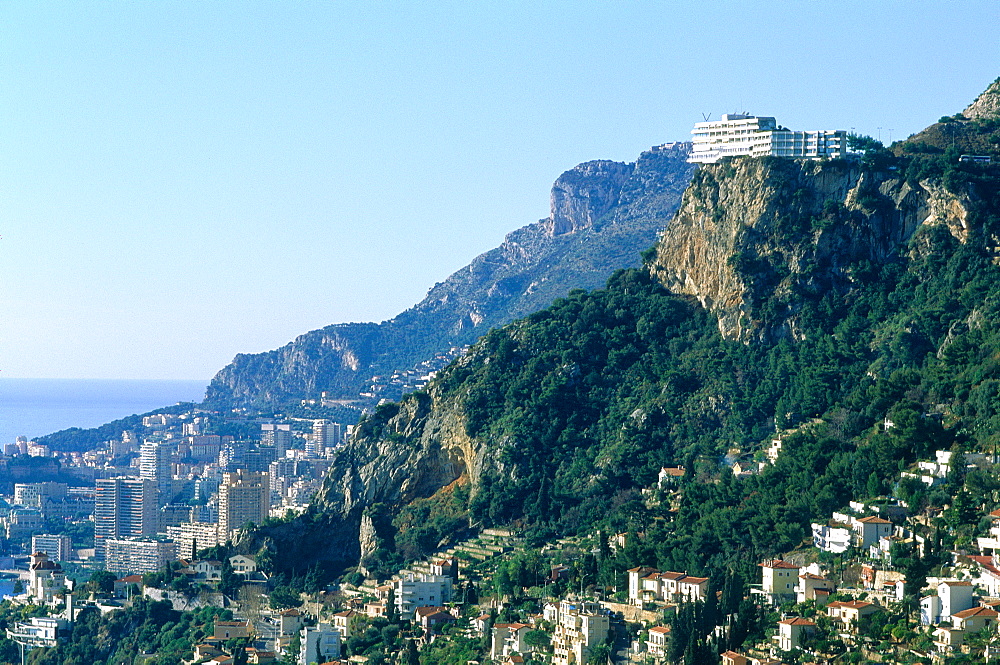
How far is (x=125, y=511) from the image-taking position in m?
139

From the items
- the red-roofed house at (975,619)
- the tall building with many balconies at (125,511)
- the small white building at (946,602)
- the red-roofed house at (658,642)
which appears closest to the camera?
the red-roofed house at (975,619)

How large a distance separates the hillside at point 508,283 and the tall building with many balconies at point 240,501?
86.5 ft

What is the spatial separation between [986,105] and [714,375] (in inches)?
761

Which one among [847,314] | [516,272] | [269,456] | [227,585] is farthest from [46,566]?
[516,272]

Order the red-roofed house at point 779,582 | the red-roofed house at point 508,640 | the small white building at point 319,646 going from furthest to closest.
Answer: the small white building at point 319,646, the red-roofed house at point 508,640, the red-roofed house at point 779,582

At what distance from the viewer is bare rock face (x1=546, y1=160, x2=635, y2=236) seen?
166 metres

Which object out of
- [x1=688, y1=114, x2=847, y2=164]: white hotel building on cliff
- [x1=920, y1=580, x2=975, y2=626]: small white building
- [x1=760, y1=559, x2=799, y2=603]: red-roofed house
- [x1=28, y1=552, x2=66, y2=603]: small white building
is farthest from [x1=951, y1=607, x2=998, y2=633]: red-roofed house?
[x1=28, y1=552, x2=66, y2=603]: small white building

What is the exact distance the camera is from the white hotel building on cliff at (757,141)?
7781cm

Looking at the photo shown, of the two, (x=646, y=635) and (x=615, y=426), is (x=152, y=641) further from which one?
(x=646, y=635)

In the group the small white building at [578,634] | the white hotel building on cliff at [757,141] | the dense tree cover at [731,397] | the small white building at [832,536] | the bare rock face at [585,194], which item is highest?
the bare rock face at [585,194]

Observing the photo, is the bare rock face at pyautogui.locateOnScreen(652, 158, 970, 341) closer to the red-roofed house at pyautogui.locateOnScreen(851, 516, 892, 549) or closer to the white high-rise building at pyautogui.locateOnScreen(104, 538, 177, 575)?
the red-roofed house at pyautogui.locateOnScreen(851, 516, 892, 549)

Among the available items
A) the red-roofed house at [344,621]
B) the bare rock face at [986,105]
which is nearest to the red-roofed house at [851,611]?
the red-roofed house at [344,621]

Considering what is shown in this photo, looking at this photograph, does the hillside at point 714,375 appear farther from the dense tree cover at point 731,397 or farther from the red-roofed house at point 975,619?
the red-roofed house at point 975,619

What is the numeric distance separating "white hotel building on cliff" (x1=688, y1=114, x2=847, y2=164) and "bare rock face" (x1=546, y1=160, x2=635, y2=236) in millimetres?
80948
